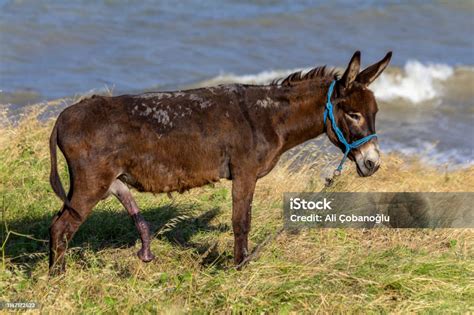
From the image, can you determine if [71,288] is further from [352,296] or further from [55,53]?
[55,53]

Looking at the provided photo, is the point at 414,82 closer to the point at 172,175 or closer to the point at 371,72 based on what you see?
the point at 371,72

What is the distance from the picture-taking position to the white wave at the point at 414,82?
17922mm

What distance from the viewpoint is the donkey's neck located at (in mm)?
7375

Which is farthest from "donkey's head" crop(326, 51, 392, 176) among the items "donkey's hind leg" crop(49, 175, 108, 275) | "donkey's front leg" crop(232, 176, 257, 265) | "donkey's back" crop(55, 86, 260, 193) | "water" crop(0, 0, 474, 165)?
"water" crop(0, 0, 474, 165)

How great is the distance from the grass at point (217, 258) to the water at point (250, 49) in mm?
5345

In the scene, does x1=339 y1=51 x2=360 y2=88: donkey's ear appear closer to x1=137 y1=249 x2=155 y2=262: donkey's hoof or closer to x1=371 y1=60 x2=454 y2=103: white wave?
x1=137 y1=249 x2=155 y2=262: donkey's hoof

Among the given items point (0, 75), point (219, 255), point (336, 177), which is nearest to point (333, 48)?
point (0, 75)

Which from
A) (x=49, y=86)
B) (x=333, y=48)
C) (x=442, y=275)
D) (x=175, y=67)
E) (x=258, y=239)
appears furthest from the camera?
(x=333, y=48)

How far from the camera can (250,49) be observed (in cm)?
2081

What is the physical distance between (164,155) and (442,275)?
2482 mm

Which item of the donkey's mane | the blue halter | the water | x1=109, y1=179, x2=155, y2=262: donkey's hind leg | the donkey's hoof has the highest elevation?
the donkey's mane

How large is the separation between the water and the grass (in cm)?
534

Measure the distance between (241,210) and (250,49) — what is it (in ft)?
45.9

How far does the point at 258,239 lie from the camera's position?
319 inches
